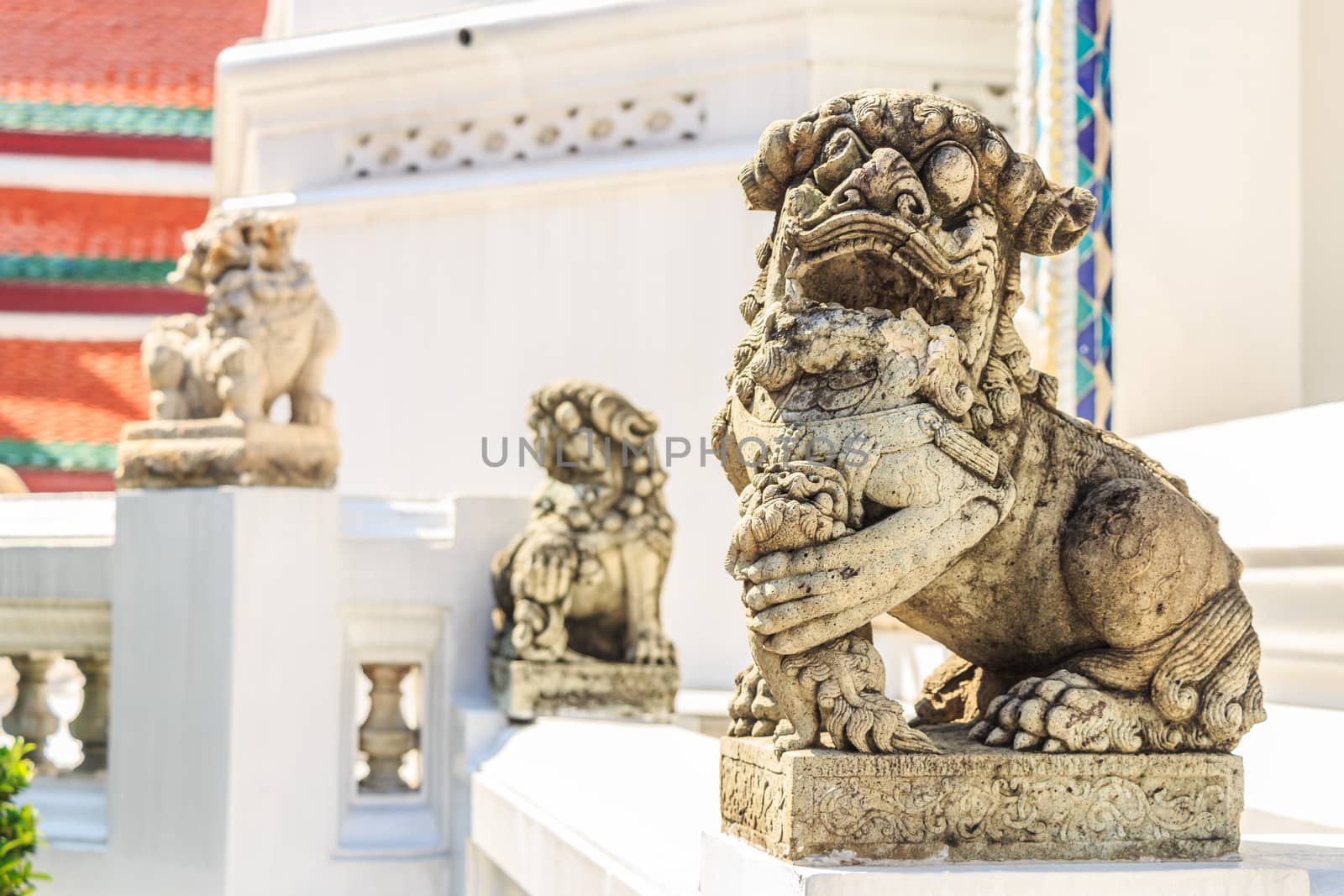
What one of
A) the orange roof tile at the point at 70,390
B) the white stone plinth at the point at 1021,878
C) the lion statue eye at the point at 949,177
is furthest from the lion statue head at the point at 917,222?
the orange roof tile at the point at 70,390

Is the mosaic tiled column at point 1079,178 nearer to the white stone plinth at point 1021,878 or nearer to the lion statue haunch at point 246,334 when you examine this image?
the lion statue haunch at point 246,334

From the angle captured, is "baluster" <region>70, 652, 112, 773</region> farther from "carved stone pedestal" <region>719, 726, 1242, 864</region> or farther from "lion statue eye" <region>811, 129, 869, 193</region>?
"lion statue eye" <region>811, 129, 869, 193</region>

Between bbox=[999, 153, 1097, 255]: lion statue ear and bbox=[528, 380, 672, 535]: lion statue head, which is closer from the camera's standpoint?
bbox=[999, 153, 1097, 255]: lion statue ear

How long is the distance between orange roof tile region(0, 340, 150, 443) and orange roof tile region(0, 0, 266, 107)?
79.8 inches

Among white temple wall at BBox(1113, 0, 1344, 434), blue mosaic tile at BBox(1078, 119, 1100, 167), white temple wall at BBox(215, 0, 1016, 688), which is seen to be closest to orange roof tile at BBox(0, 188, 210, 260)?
white temple wall at BBox(215, 0, 1016, 688)

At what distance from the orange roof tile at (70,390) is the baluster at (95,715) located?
483 centimetres

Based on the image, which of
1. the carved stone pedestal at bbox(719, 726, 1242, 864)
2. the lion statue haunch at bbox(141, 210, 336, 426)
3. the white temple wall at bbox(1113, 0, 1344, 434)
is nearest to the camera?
the carved stone pedestal at bbox(719, 726, 1242, 864)

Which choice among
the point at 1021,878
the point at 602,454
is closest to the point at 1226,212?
the point at 602,454

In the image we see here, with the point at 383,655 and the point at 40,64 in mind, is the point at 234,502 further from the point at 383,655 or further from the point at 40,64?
the point at 40,64

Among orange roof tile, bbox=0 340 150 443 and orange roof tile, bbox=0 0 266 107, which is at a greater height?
→ orange roof tile, bbox=0 0 266 107

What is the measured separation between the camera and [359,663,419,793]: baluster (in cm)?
622

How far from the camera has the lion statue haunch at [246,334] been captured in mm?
5918

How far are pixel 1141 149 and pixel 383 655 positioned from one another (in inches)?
126

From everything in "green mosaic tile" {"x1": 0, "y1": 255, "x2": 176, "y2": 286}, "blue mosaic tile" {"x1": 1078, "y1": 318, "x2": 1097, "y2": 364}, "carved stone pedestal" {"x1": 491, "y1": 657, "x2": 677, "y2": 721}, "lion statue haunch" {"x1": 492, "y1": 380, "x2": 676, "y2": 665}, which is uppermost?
"green mosaic tile" {"x1": 0, "y1": 255, "x2": 176, "y2": 286}
